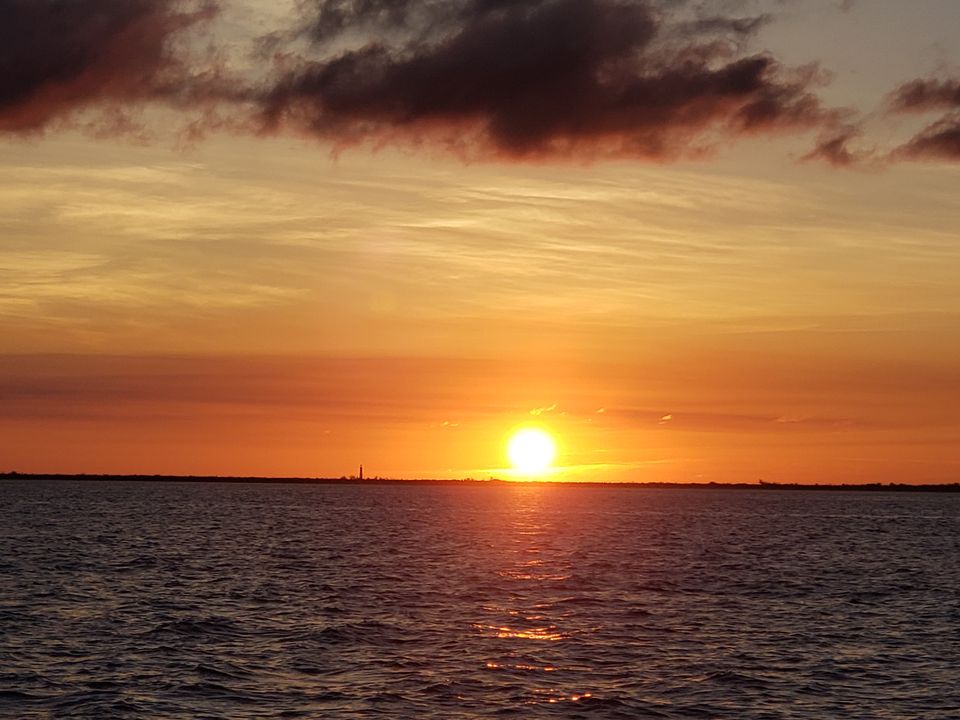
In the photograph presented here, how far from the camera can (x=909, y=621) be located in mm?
61719

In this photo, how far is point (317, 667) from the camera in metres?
45.5

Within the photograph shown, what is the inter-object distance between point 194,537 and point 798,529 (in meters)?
90.9

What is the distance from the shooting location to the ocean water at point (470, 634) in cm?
4034

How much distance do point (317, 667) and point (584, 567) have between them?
4718cm

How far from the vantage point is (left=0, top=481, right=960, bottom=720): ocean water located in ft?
132

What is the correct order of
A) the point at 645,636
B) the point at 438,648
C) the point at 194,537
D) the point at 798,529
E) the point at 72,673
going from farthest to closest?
the point at 798,529
the point at 194,537
the point at 645,636
the point at 438,648
the point at 72,673

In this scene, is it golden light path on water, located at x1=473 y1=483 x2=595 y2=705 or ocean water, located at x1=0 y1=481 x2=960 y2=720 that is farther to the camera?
golden light path on water, located at x1=473 y1=483 x2=595 y2=705

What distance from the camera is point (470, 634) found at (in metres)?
53.9

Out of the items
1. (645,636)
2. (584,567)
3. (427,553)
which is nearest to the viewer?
(645,636)

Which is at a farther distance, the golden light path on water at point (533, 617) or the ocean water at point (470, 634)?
the golden light path on water at point (533, 617)

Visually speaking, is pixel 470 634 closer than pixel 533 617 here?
Yes

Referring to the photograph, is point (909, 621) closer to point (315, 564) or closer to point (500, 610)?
point (500, 610)

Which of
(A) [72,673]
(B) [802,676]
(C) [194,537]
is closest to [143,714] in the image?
(A) [72,673]

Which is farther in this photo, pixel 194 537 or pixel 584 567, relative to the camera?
pixel 194 537
